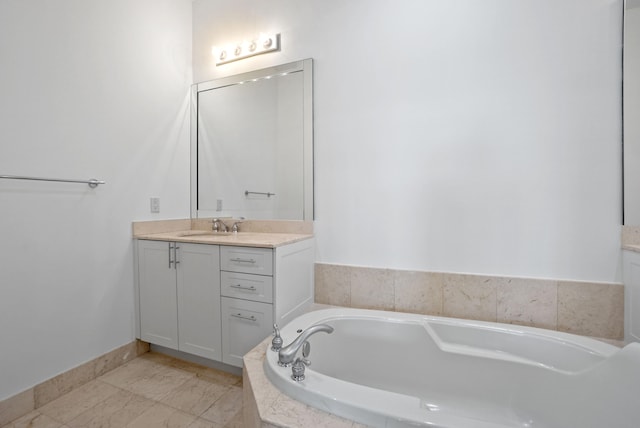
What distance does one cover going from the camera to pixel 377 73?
1.88 m

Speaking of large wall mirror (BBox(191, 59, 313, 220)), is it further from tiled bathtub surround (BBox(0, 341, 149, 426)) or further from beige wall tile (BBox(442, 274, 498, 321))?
tiled bathtub surround (BBox(0, 341, 149, 426))

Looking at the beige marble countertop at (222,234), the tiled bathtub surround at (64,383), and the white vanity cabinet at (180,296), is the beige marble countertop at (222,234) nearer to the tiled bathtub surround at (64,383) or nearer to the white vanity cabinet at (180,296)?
the white vanity cabinet at (180,296)

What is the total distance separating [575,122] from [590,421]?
131 centimetres

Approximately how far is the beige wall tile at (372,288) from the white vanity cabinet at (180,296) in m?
0.88

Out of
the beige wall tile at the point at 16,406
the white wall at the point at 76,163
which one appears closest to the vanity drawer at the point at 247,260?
the white wall at the point at 76,163

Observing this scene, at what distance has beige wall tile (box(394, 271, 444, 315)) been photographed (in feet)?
5.76

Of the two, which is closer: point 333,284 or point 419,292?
point 419,292

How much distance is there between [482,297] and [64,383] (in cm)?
242

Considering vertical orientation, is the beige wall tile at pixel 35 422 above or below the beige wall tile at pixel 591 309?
below

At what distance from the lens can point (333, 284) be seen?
6.62 ft

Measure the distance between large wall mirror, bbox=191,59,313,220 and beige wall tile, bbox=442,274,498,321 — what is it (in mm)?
1002

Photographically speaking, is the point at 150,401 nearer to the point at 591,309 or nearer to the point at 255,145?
the point at 255,145

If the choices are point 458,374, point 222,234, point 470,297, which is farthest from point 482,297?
point 222,234

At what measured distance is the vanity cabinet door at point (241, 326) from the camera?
170 centimetres
